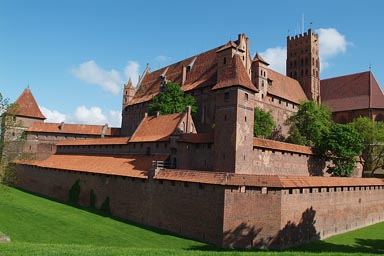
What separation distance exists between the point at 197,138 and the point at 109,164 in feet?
34.4

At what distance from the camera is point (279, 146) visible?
31.3m

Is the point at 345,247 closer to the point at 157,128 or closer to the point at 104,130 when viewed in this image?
the point at 157,128

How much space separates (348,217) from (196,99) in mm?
22097

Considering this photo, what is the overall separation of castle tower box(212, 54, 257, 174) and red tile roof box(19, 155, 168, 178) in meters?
6.85

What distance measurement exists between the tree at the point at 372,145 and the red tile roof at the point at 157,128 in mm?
25348

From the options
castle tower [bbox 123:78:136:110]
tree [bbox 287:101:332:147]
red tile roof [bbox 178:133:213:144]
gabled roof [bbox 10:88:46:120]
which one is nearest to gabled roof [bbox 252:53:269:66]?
tree [bbox 287:101:332:147]

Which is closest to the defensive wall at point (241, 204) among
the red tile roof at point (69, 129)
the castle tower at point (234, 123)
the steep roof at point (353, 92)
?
the castle tower at point (234, 123)

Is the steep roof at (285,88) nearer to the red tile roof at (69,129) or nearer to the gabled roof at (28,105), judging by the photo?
the red tile roof at (69,129)

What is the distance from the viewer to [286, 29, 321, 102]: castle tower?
59.7 m

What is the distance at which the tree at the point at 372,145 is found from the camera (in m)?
43.3

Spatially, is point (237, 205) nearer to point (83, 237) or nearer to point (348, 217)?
point (83, 237)

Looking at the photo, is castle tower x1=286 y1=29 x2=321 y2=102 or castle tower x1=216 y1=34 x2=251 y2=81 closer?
castle tower x1=216 y1=34 x2=251 y2=81

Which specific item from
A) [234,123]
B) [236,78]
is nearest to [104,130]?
[236,78]

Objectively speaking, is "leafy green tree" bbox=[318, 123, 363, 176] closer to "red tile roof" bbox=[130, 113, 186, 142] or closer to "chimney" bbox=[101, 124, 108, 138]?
"red tile roof" bbox=[130, 113, 186, 142]
